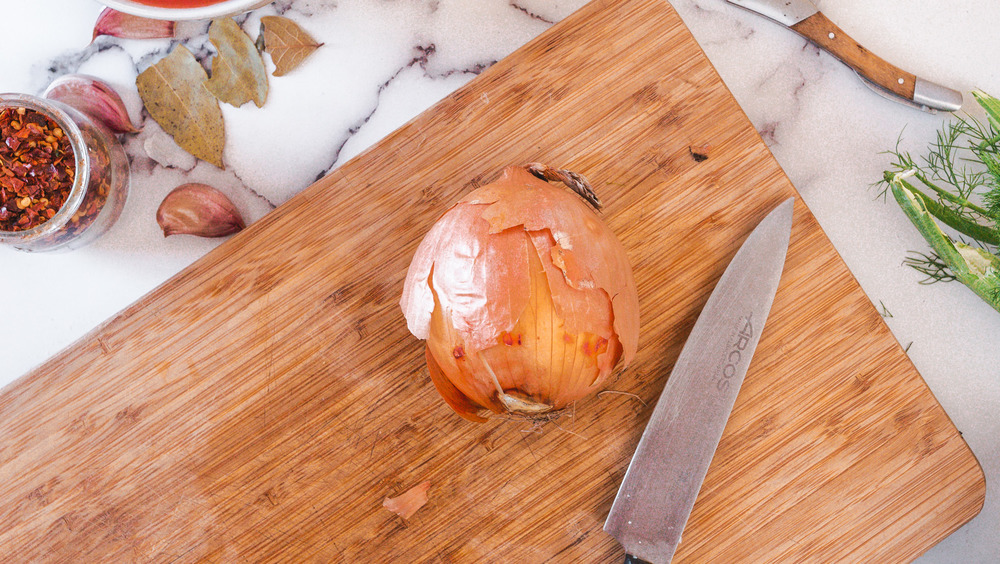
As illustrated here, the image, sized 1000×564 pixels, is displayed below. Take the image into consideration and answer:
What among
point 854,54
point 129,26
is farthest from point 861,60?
point 129,26

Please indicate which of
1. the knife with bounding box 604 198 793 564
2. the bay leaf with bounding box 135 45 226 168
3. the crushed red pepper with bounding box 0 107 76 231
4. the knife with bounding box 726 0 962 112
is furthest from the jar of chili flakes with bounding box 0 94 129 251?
the knife with bounding box 726 0 962 112

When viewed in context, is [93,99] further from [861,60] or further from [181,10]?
[861,60]

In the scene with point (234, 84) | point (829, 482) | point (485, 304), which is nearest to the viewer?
point (485, 304)

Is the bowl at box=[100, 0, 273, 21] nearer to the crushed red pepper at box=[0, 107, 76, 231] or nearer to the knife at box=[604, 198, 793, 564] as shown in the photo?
the crushed red pepper at box=[0, 107, 76, 231]

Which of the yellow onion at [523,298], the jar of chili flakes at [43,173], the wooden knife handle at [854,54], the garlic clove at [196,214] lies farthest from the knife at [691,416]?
the jar of chili flakes at [43,173]

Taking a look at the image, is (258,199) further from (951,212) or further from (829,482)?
(951,212)

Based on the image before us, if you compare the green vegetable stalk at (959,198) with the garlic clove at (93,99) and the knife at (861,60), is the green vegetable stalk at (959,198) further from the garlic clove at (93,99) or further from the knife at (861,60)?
the garlic clove at (93,99)

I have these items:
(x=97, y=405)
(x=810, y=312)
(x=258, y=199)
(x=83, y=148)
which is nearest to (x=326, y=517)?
(x=97, y=405)
